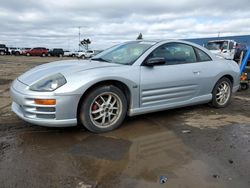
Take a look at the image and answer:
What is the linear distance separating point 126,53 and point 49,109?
5.72ft

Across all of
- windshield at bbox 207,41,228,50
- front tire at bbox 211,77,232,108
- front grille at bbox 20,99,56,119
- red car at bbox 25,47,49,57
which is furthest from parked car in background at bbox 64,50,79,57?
front grille at bbox 20,99,56,119

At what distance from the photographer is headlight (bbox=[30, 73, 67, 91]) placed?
11.6ft

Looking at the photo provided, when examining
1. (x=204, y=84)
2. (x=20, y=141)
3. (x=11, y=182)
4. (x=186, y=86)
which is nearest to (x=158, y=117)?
(x=186, y=86)

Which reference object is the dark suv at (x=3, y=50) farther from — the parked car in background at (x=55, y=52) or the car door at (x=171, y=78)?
the car door at (x=171, y=78)

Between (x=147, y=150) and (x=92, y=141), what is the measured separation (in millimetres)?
741

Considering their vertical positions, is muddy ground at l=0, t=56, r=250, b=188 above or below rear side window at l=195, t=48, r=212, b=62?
below

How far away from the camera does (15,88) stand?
12.6 ft

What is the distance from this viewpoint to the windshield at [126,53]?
4.36 metres

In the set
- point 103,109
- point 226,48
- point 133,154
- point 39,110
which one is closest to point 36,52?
Answer: point 226,48

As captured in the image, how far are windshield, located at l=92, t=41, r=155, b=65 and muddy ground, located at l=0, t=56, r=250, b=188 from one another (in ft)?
3.27

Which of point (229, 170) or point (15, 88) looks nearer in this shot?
point (229, 170)

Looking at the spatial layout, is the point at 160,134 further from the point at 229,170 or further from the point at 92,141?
the point at 229,170

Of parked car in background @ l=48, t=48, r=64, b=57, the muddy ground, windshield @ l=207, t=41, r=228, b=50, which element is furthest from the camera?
parked car in background @ l=48, t=48, r=64, b=57

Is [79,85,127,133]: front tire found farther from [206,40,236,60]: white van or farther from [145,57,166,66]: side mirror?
[206,40,236,60]: white van
